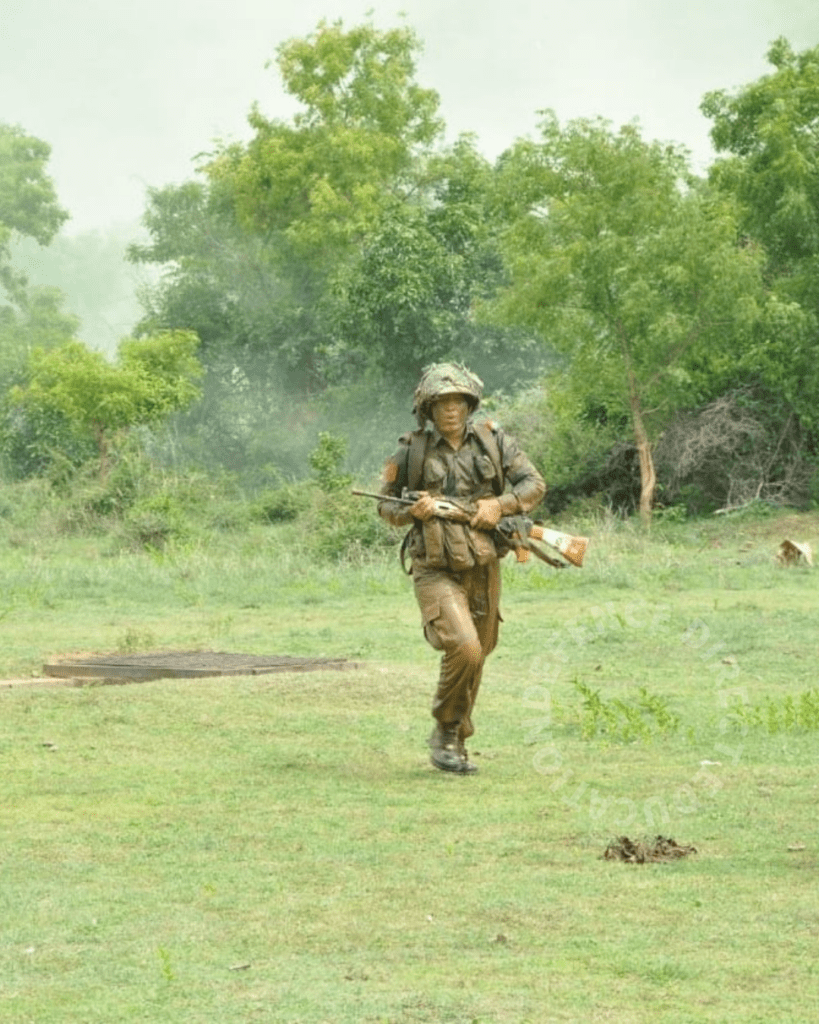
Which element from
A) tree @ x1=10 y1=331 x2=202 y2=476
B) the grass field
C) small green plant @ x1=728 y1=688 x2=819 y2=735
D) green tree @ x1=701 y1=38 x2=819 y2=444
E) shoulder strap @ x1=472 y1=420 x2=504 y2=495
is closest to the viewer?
the grass field

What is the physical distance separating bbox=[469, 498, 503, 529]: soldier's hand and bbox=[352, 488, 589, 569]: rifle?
0.12ft

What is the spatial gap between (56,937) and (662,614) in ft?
35.6

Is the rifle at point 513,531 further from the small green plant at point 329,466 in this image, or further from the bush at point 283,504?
the bush at point 283,504

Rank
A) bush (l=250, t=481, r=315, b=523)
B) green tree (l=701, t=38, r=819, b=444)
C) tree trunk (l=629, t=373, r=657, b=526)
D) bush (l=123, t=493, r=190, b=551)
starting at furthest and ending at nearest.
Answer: bush (l=250, t=481, r=315, b=523) < green tree (l=701, t=38, r=819, b=444) < tree trunk (l=629, t=373, r=657, b=526) < bush (l=123, t=493, r=190, b=551)

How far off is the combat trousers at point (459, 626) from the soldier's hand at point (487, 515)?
234mm

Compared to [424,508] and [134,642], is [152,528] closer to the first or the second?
[134,642]

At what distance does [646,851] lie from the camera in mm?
7906

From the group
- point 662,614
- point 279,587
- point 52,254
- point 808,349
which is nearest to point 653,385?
point 808,349

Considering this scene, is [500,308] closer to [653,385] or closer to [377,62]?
[653,385]

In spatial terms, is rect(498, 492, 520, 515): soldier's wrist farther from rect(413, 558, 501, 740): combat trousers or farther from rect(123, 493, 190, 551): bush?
rect(123, 493, 190, 551): bush

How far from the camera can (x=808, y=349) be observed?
2872 cm

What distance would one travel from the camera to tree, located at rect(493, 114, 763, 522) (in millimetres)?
27141

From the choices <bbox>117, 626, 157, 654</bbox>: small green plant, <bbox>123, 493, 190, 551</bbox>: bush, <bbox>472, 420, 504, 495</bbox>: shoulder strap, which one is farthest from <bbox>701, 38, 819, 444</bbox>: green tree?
<bbox>472, 420, 504, 495</bbox>: shoulder strap

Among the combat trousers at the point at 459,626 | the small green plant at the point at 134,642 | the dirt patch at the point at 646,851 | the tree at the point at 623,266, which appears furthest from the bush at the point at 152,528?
the dirt patch at the point at 646,851
